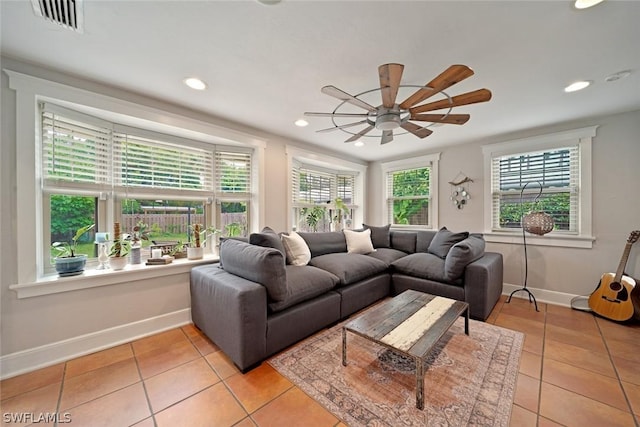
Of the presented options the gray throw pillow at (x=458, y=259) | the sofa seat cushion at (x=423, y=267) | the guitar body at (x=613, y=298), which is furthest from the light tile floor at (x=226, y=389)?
the sofa seat cushion at (x=423, y=267)

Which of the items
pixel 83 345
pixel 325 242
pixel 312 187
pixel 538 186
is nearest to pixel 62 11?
pixel 83 345

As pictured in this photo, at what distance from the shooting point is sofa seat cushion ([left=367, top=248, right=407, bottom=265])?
3.40 m

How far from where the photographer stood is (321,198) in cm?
462

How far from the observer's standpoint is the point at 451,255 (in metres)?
2.71

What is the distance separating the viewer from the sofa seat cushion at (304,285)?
2.00 meters

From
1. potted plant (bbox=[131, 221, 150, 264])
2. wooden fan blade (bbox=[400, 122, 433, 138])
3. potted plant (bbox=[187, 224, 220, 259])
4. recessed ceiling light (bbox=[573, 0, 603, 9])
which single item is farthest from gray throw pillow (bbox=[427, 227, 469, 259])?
potted plant (bbox=[131, 221, 150, 264])

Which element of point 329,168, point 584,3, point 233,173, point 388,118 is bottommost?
point 233,173

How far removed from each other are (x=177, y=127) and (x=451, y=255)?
11.1ft

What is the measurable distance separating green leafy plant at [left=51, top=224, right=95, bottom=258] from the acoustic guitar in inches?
211

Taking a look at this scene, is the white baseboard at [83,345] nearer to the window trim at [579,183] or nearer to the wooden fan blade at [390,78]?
the wooden fan blade at [390,78]

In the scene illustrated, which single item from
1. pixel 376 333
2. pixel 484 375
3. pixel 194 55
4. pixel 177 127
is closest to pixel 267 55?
pixel 194 55

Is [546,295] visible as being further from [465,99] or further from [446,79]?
[446,79]

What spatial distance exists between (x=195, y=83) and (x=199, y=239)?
1656 millimetres

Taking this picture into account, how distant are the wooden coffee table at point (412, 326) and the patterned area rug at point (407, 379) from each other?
0.38ft
